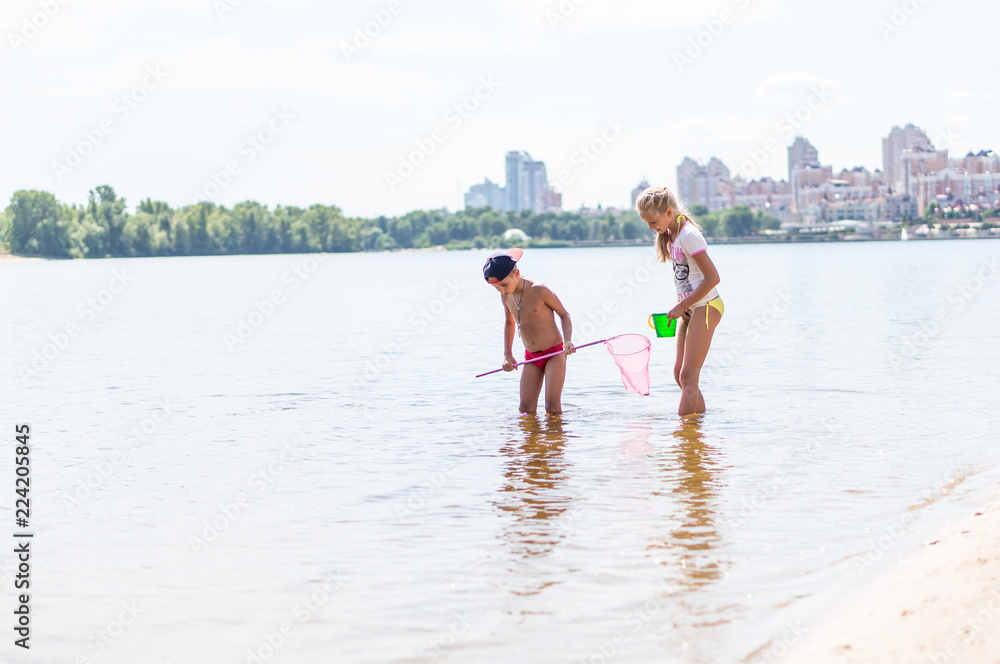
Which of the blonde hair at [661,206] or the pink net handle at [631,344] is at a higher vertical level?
the blonde hair at [661,206]

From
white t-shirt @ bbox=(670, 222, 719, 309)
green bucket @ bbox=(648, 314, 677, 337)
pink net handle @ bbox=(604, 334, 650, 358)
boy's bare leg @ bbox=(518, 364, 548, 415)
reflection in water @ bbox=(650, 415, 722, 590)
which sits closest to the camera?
reflection in water @ bbox=(650, 415, 722, 590)

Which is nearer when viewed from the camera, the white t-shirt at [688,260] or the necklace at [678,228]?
the white t-shirt at [688,260]

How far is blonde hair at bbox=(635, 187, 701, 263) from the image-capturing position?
30.6 ft

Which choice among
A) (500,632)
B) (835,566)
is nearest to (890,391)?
(835,566)

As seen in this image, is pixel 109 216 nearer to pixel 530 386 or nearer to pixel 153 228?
pixel 153 228

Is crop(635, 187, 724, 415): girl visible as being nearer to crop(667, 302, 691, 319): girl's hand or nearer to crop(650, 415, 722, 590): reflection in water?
crop(667, 302, 691, 319): girl's hand

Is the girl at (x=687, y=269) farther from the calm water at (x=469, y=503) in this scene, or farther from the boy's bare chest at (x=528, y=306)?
the boy's bare chest at (x=528, y=306)

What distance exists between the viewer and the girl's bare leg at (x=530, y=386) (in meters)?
10.8

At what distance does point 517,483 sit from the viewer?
26.5 feet

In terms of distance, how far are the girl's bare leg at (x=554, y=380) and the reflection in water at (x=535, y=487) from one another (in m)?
0.19

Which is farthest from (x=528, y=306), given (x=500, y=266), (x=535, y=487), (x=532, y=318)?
(x=535, y=487)

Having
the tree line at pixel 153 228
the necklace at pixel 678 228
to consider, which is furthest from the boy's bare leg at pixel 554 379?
the tree line at pixel 153 228

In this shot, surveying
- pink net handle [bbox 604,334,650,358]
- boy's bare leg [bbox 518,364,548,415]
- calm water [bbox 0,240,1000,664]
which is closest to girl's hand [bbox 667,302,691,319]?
calm water [bbox 0,240,1000,664]

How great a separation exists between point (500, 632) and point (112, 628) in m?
1.92
